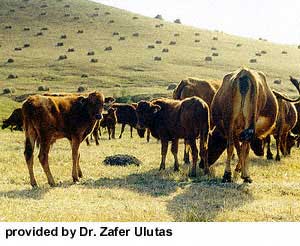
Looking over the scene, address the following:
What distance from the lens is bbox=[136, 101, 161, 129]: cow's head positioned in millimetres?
15547

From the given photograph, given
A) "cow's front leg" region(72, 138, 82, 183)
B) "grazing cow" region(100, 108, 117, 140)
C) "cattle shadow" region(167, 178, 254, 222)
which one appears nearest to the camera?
"cattle shadow" region(167, 178, 254, 222)

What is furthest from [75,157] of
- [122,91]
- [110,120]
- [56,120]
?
[122,91]

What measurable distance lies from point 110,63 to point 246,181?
36.8 m

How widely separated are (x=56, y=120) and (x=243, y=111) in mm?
4318

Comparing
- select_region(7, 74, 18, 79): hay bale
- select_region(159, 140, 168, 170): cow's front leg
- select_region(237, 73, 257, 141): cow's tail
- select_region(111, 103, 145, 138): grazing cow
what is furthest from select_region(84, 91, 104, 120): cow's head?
select_region(7, 74, 18, 79): hay bale

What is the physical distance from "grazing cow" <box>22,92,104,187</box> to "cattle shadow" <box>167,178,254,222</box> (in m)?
3.02

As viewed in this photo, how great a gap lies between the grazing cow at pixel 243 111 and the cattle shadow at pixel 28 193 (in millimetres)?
4220

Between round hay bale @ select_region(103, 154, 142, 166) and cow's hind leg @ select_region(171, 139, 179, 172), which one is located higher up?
cow's hind leg @ select_region(171, 139, 179, 172)

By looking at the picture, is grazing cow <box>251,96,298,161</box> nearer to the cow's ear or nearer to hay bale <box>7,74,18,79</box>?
the cow's ear

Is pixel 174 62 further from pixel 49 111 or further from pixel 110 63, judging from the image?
pixel 49 111

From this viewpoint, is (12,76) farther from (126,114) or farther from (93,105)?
(93,105)

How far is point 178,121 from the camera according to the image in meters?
15.0

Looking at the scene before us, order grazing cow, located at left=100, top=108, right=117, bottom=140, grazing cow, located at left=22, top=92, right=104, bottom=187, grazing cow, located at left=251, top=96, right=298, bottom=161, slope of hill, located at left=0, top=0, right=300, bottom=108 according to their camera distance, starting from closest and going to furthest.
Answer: grazing cow, located at left=22, top=92, right=104, bottom=187
grazing cow, located at left=251, top=96, right=298, bottom=161
grazing cow, located at left=100, top=108, right=117, bottom=140
slope of hill, located at left=0, top=0, right=300, bottom=108

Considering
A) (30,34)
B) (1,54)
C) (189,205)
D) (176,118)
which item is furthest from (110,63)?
(189,205)
